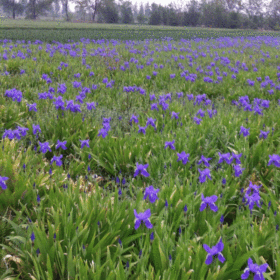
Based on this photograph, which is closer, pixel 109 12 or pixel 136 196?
pixel 136 196

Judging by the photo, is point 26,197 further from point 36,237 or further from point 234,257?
point 234,257

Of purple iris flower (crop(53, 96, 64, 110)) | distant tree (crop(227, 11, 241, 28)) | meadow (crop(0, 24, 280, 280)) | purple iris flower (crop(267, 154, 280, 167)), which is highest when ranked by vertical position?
distant tree (crop(227, 11, 241, 28))

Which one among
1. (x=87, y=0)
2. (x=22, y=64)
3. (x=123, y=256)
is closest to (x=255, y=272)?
(x=123, y=256)

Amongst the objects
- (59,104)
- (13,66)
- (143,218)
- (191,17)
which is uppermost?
(191,17)

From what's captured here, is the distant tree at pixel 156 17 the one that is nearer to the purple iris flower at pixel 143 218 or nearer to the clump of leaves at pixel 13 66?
the clump of leaves at pixel 13 66

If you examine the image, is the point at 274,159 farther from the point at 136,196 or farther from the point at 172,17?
the point at 172,17

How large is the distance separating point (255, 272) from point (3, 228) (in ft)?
6.06

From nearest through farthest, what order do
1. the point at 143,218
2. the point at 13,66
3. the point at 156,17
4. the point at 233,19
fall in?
the point at 143,218
the point at 13,66
the point at 233,19
the point at 156,17

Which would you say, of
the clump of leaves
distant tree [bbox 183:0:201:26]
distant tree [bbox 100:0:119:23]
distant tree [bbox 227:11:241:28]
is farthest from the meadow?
distant tree [bbox 100:0:119:23]

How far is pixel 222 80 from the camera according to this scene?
745cm

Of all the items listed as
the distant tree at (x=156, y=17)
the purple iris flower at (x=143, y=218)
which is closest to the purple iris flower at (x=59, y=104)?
the purple iris flower at (x=143, y=218)

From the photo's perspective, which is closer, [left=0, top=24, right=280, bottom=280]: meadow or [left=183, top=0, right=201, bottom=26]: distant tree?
[left=0, top=24, right=280, bottom=280]: meadow

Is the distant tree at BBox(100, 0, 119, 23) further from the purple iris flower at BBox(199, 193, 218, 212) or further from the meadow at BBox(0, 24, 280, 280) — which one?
the purple iris flower at BBox(199, 193, 218, 212)

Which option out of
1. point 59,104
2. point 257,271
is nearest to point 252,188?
point 257,271
